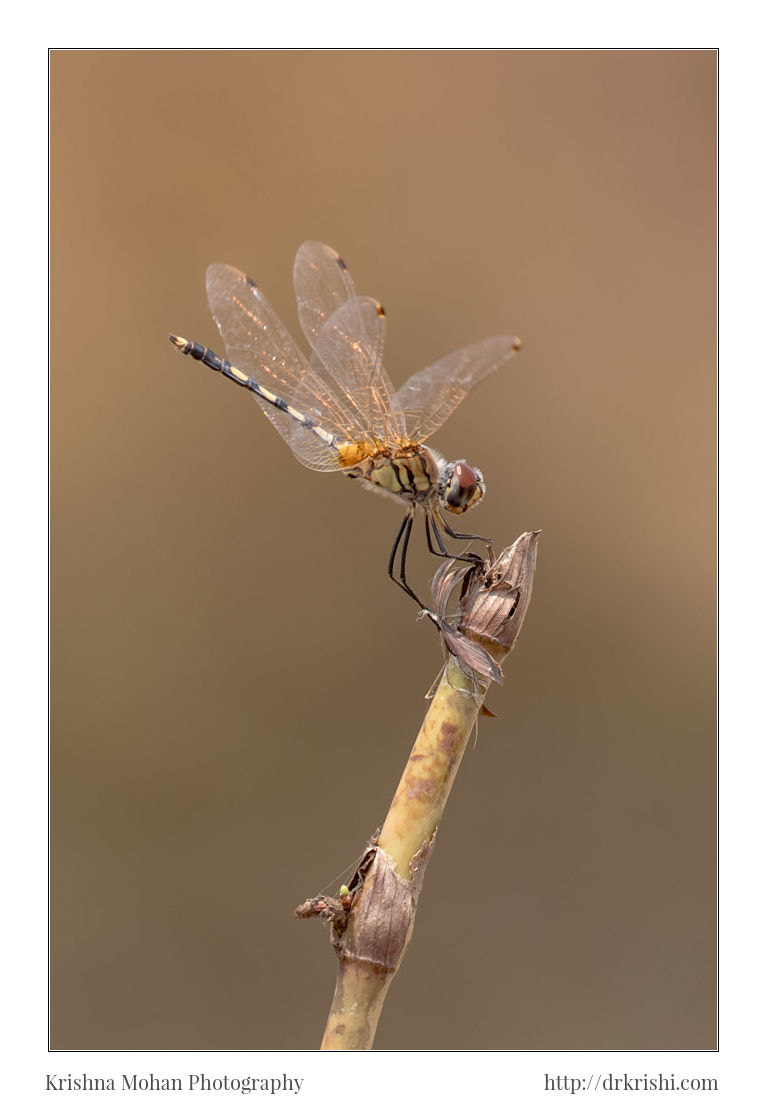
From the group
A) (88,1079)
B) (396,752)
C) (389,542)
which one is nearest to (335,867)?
(396,752)

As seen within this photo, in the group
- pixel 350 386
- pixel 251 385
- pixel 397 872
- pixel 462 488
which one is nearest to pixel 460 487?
pixel 462 488

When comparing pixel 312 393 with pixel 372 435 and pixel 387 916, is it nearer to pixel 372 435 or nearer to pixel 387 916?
pixel 372 435

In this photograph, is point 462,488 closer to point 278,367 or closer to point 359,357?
point 359,357

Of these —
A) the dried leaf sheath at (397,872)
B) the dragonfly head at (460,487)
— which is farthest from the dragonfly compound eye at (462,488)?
the dried leaf sheath at (397,872)

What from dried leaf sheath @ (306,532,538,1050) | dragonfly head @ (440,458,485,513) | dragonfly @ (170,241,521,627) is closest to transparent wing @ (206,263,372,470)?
dragonfly @ (170,241,521,627)

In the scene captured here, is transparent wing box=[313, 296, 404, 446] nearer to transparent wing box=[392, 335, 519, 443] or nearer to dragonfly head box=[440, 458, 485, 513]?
transparent wing box=[392, 335, 519, 443]

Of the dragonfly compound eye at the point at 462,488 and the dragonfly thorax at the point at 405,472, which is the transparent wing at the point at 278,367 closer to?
the dragonfly thorax at the point at 405,472
